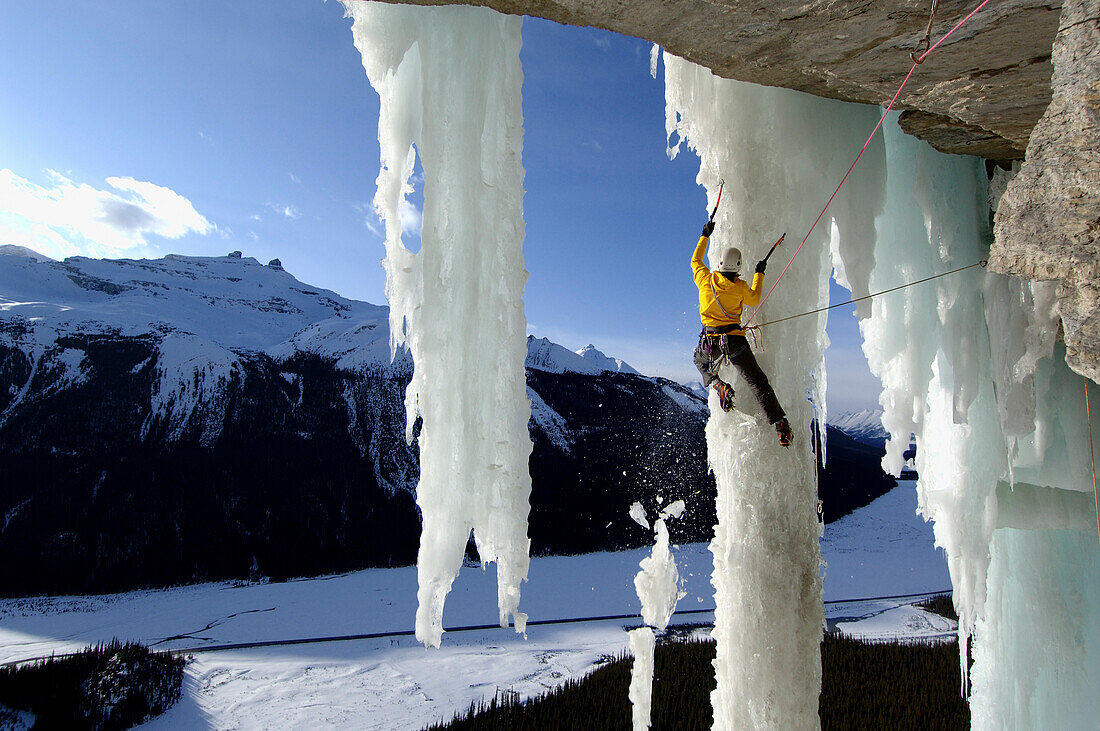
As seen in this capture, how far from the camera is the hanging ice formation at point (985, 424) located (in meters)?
3.73

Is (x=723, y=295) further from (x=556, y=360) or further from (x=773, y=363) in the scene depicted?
(x=556, y=360)

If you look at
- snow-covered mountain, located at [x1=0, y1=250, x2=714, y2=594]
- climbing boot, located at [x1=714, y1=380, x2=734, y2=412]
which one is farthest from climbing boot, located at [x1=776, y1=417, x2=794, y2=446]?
snow-covered mountain, located at [x1=0, y1=250, x2=714, y2=594]

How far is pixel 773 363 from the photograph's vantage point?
3301 mm

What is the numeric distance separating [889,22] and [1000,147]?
2.10 meters

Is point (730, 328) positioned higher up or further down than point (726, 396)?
higher up

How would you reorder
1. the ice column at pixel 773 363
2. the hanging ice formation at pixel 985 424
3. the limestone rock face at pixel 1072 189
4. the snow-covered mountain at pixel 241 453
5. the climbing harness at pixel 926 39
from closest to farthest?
the limestone rock face at pixel 1072 189 < the climbing harness at pixel 926 39 < the ice column at pixel 773 363 < the hanging ice formation at pixel 985 424 < the snow-covered mountain at pixel 241 453

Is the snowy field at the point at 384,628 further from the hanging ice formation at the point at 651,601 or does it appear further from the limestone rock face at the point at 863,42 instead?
the limestone rock face at the point at 863,42

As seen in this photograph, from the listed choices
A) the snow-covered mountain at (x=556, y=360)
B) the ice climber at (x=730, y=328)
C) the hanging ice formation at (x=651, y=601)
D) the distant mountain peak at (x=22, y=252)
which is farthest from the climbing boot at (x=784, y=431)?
the distant mountain peak at (x=22, y=252)

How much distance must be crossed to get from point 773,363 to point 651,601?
2115 mm

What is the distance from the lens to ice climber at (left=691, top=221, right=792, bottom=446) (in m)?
3.15

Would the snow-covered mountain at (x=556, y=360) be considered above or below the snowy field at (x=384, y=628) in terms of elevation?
above

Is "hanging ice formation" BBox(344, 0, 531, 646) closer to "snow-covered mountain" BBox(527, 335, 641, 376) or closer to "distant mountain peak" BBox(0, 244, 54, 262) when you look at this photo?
"snow-covered mountain" BBox(527, 335, 641, 376)

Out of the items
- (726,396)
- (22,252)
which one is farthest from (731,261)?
(22,252)

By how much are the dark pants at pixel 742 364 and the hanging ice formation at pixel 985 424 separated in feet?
3.33
